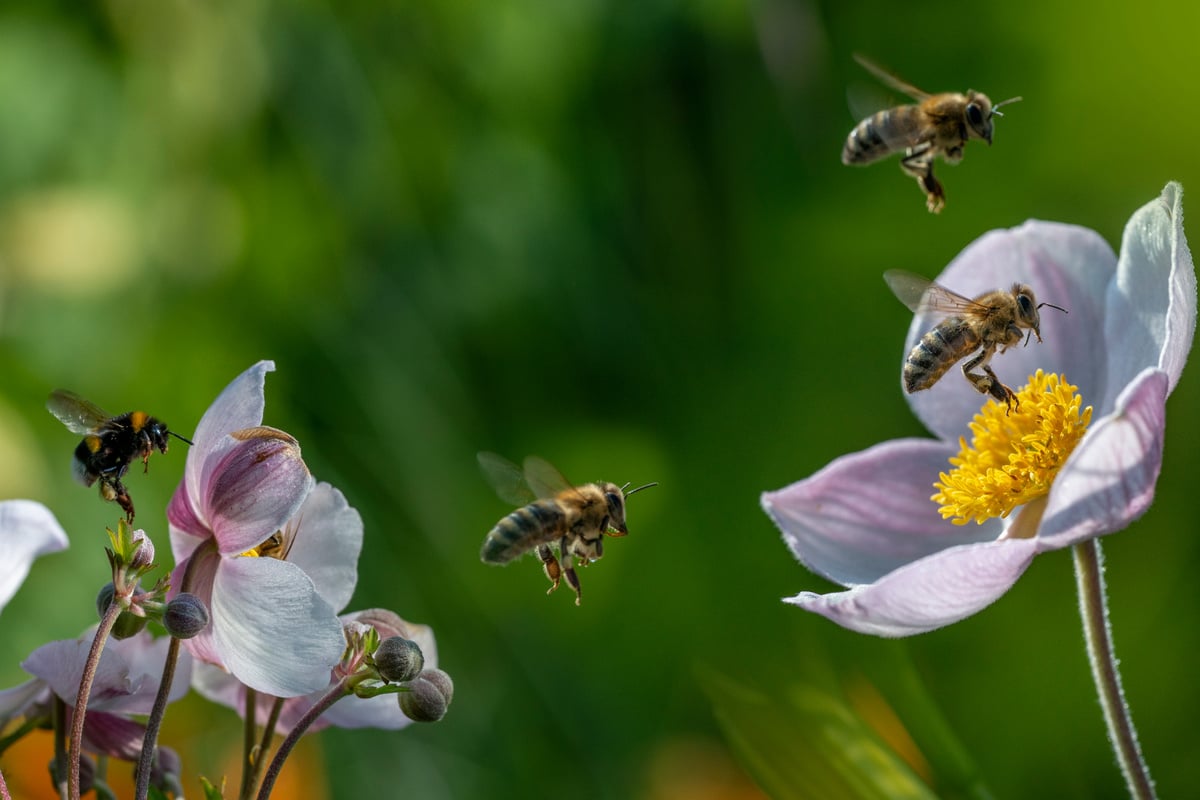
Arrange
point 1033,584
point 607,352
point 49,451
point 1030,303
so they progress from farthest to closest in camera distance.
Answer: point 607,352
point 49,451
point 1033,584
point 1030,303

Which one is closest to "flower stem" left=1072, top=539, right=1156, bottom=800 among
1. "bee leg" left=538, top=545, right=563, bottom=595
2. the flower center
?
the flower center

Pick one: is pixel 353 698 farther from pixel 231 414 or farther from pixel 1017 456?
pixel 1017 456

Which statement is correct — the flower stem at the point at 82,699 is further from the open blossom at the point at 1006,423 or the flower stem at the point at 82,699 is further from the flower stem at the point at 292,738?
the open blossom at the point at 1006,423

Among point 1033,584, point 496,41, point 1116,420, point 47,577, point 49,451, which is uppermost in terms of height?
point 496,41

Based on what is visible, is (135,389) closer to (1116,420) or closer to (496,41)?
(496,41)

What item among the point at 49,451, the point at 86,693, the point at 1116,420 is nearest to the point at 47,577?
the point at 49,451

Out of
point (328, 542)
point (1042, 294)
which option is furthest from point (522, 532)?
point (1042, 294)

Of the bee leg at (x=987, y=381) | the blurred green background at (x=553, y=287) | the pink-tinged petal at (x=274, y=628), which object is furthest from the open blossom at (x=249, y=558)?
the blurred green background at (x=553, y=287)
